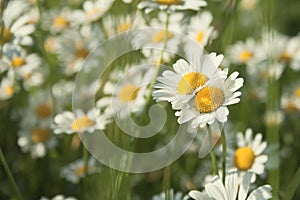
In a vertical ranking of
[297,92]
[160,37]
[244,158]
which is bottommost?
[297,92]

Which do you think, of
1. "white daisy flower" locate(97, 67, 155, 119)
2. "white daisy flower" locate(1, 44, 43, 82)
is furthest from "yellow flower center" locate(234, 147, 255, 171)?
"white daisy flower" locate(1, 44, 43, 82)

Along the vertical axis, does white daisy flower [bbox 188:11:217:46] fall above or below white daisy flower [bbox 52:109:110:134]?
above

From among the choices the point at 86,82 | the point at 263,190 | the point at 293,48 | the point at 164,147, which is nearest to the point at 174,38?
the point at 164,147

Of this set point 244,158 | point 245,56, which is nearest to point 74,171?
point 244,158

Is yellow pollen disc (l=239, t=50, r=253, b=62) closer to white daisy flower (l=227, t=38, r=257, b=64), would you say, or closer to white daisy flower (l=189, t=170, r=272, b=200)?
white daisy flower (l=227, t=38, r=257, b=64)

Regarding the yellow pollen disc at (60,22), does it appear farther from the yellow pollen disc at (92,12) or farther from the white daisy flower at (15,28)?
the white daisy flower at (15,28)

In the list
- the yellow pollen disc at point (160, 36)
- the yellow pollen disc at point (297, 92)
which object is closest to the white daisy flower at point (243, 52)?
the yellow pollen disc at point (297, 92)

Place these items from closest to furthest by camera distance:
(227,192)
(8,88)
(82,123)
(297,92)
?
(227,192) < (82,123) < (8,88) < (297,92)

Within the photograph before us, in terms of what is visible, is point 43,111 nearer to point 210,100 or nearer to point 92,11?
Answer: point 92,11
